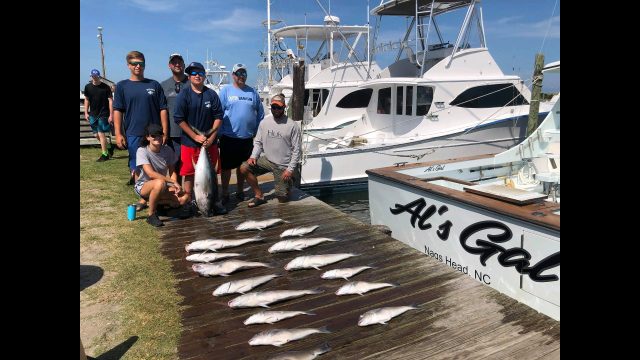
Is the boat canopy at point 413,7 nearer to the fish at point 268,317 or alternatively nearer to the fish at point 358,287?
the fish at point 358,287

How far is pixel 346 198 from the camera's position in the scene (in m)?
10.5

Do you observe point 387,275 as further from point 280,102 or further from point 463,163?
point 463,163

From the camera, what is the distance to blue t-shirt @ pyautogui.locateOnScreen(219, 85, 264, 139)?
5324 mm

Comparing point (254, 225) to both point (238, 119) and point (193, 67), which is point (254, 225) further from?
point (193, 67)

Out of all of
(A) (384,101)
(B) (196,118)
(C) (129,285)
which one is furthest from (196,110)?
(A) (384,101)

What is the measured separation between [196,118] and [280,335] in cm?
309

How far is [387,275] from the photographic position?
3533mm

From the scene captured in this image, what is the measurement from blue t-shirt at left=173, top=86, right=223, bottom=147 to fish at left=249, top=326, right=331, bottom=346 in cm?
290

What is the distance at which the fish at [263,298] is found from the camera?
118 inches

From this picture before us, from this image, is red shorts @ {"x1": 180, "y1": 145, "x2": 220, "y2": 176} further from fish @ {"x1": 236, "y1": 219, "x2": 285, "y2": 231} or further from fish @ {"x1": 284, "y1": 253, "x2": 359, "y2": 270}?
fish @ {"x1": 284, "y1": 253, "x2": 359, "y2": 270}

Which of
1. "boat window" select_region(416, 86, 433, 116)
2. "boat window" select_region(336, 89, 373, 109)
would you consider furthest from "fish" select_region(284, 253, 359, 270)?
"boat window" select_region(336, 89, 373, 109)

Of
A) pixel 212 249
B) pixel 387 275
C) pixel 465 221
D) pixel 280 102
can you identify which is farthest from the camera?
pixel 280 102

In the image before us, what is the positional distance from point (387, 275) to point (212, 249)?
171 centimetres
